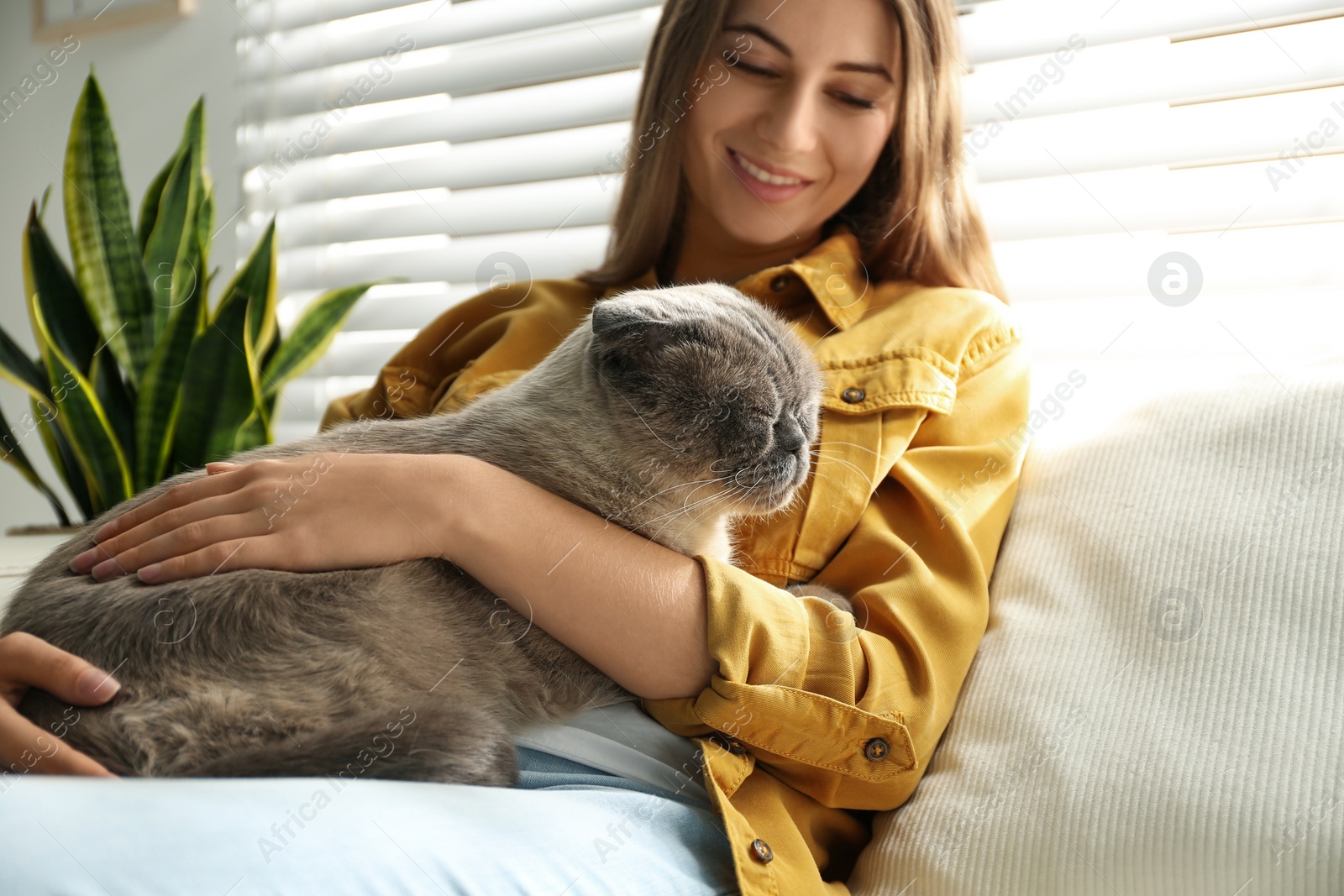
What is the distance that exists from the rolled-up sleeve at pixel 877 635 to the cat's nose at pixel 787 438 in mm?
136

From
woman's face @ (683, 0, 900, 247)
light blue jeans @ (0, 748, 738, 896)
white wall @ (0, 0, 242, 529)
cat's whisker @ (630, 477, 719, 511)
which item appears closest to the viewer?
light blue jeans @ (0, 748, 738, 896)

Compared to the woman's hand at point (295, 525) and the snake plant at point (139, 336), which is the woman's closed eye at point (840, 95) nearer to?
the woman's hand at point (295, 525)

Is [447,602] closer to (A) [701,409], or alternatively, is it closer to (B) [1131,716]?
(A) [701,409]

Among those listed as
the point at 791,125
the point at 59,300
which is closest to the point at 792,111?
the point at 791,125

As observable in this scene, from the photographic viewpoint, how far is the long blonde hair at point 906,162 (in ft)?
4.16

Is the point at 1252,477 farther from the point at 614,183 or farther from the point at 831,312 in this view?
the point at 614,183

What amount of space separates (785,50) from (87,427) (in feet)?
4.94

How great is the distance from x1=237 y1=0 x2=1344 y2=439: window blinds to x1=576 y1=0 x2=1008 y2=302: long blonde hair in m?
0.23

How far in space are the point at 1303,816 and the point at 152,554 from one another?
105 cm

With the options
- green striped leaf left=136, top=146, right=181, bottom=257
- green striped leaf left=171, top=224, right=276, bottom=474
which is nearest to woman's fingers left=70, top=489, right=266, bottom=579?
green striped leaf left=171, top=224, right=276, bottom=474

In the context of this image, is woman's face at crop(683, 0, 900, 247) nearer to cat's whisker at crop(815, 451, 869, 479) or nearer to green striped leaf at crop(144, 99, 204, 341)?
cat's whisker at crop(815, 451, 869, 479)

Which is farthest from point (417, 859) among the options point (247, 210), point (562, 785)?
point (247, 210)

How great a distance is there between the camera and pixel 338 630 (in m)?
0.81

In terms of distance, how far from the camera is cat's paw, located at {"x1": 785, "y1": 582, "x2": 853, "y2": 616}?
3.23 ft
